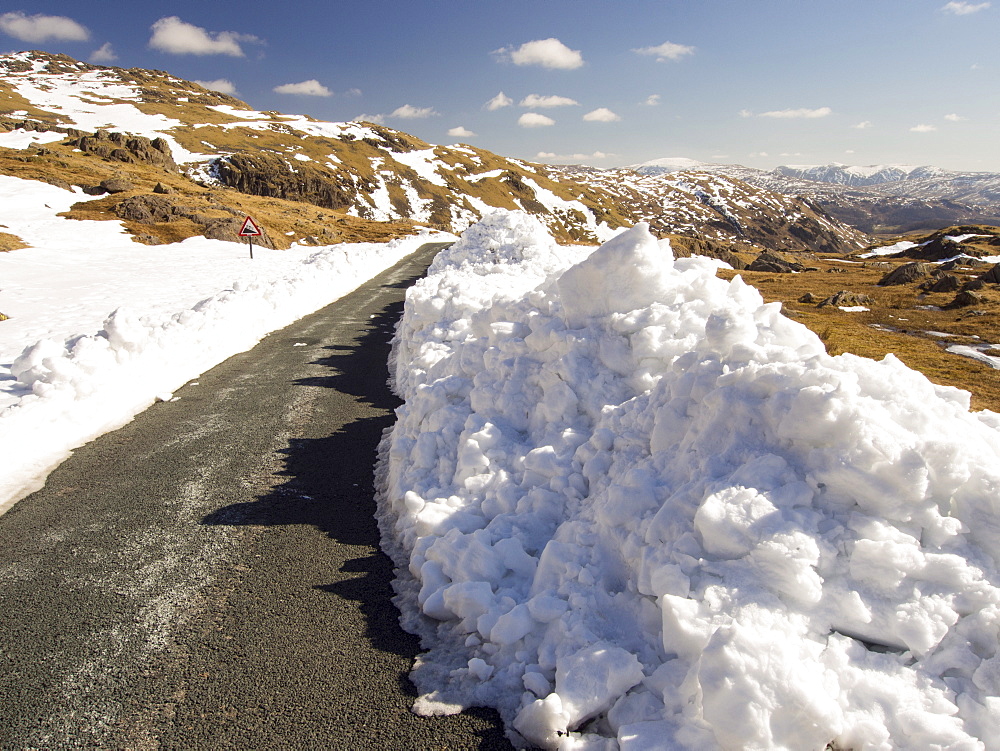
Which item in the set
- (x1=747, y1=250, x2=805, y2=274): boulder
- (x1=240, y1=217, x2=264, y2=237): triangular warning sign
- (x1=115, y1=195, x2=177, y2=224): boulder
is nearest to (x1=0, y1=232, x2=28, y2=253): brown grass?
(x1=115, y1=195, x2=177, y2=224): boulder

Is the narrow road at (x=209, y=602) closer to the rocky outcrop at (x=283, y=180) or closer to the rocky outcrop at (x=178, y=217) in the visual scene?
the rocky outcrop at (x=178, y=217)

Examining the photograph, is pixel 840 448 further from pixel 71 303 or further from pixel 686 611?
pixel 71 303

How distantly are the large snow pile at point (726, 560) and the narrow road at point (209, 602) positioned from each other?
0.39 meters

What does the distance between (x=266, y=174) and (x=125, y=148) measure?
28.8 m

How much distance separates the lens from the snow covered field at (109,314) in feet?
25.6

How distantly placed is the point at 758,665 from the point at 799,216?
229m

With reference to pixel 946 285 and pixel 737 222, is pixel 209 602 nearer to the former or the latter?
pixel 946 285

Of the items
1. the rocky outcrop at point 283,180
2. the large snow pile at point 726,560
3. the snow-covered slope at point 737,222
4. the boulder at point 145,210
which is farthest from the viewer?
the snow-covered slope at point 737,222

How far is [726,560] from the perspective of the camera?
3555mm

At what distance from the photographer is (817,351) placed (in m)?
5.11

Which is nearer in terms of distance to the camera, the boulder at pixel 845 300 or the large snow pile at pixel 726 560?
the large snow pile at pixel 726 560

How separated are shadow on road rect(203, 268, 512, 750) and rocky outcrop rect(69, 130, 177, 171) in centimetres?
6238

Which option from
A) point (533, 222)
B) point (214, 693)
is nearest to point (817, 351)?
point (214, 693)

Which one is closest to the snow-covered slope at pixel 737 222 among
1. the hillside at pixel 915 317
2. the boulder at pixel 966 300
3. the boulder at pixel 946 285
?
the hillside at pixel 915 317
